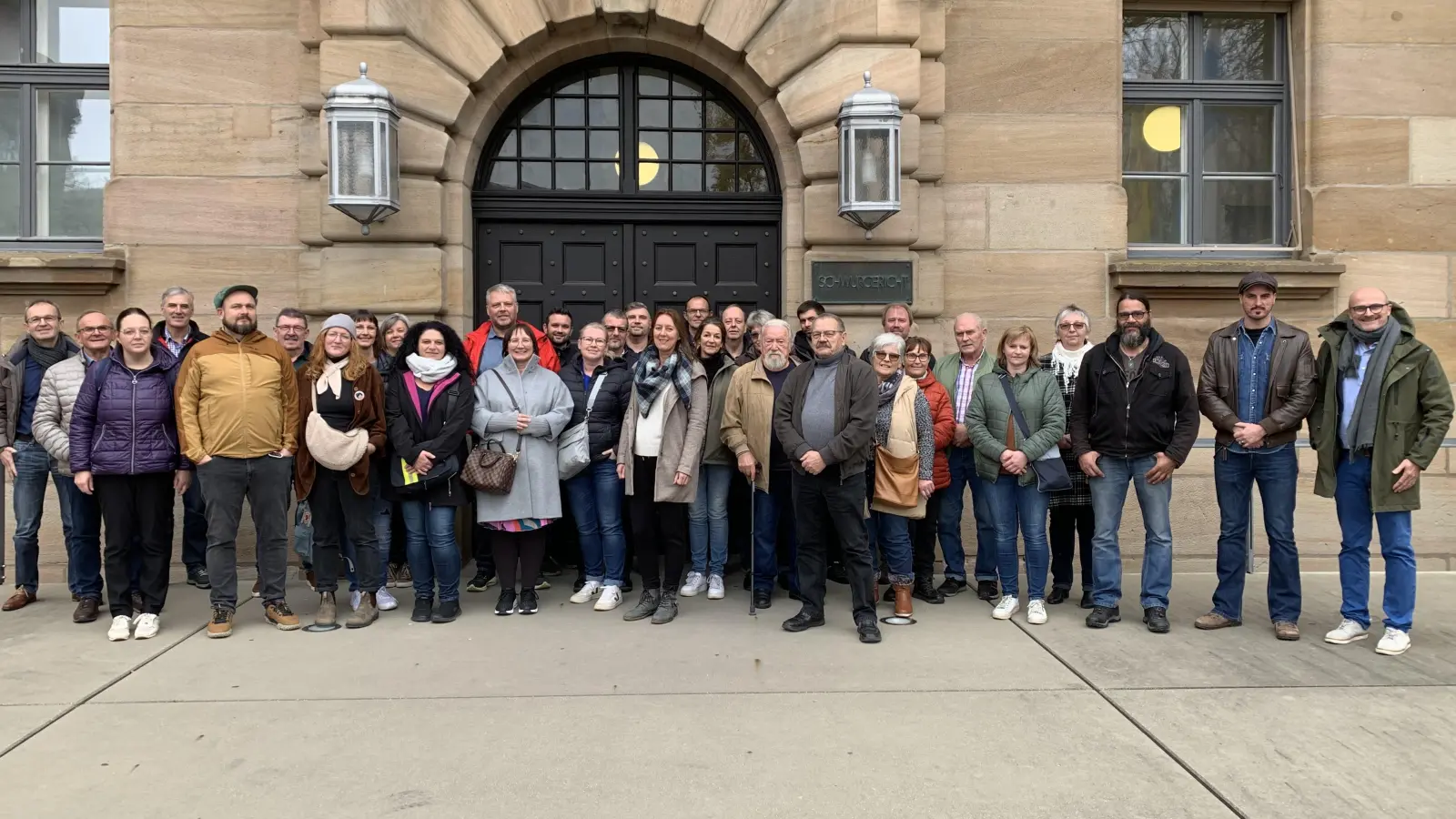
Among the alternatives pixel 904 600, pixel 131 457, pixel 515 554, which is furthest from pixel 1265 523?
pixel 131 457

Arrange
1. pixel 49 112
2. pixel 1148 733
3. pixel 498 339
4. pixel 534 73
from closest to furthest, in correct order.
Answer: pixel 1148 733 < pixel 498 339 < pixel 534 73 < pixel 49 112

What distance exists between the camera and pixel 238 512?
6.29 metres

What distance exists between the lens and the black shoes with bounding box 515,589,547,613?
661cm

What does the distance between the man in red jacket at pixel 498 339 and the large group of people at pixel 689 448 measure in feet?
0.09

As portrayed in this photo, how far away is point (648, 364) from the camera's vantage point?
6.66m

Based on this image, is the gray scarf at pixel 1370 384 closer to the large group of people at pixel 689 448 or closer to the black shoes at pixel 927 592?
the large group of people at pixel 689 448

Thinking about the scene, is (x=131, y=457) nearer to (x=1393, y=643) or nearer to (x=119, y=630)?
(x=119, y=630)

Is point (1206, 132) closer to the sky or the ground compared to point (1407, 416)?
closer to the sky

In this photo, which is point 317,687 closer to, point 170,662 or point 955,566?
point 170,662

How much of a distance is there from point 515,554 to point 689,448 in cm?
136

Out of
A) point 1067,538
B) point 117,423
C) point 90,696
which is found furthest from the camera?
point 1067,538

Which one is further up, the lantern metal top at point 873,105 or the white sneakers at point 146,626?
the lantern metal top at point 873,105

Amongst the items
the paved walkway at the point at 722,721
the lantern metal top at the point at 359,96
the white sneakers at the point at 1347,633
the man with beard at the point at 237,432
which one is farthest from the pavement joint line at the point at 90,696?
the white sneakers at the point at 1347,633

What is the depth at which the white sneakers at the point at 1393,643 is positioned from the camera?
570 centimetres
